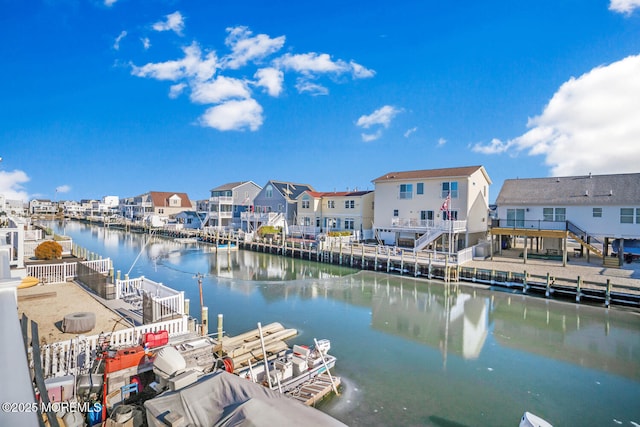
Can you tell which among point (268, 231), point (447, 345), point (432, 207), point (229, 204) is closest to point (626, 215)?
point (432, 207)

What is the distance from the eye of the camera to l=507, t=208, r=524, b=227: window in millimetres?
29609

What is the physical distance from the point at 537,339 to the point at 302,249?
2496 cm

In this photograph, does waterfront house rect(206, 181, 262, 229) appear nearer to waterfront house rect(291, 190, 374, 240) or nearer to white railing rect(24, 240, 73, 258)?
waterfront house rect(291, 190, 374, 240)

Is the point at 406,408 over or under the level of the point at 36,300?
under

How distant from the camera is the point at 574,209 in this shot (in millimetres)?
27625

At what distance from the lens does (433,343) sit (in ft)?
49.5

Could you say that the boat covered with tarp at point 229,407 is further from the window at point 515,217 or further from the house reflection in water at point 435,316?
the window at point 515,217

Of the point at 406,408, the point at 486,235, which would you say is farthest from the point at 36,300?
the point at 486,235

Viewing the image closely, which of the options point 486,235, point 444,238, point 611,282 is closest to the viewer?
point 611,282

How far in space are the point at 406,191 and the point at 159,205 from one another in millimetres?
68434

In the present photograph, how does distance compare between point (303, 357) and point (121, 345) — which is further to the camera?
point (303, 357)

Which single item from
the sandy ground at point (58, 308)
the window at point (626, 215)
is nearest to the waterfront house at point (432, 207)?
the window at point (626, 215)

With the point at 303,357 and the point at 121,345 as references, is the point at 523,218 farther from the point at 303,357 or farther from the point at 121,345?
the point at 121,345

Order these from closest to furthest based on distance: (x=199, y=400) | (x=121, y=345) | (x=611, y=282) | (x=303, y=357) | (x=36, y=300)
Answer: (x=199, y=400) < (x=121, y=345) < (x=303, y=357) < (x=36, y=300) < (x=611, y=282)
